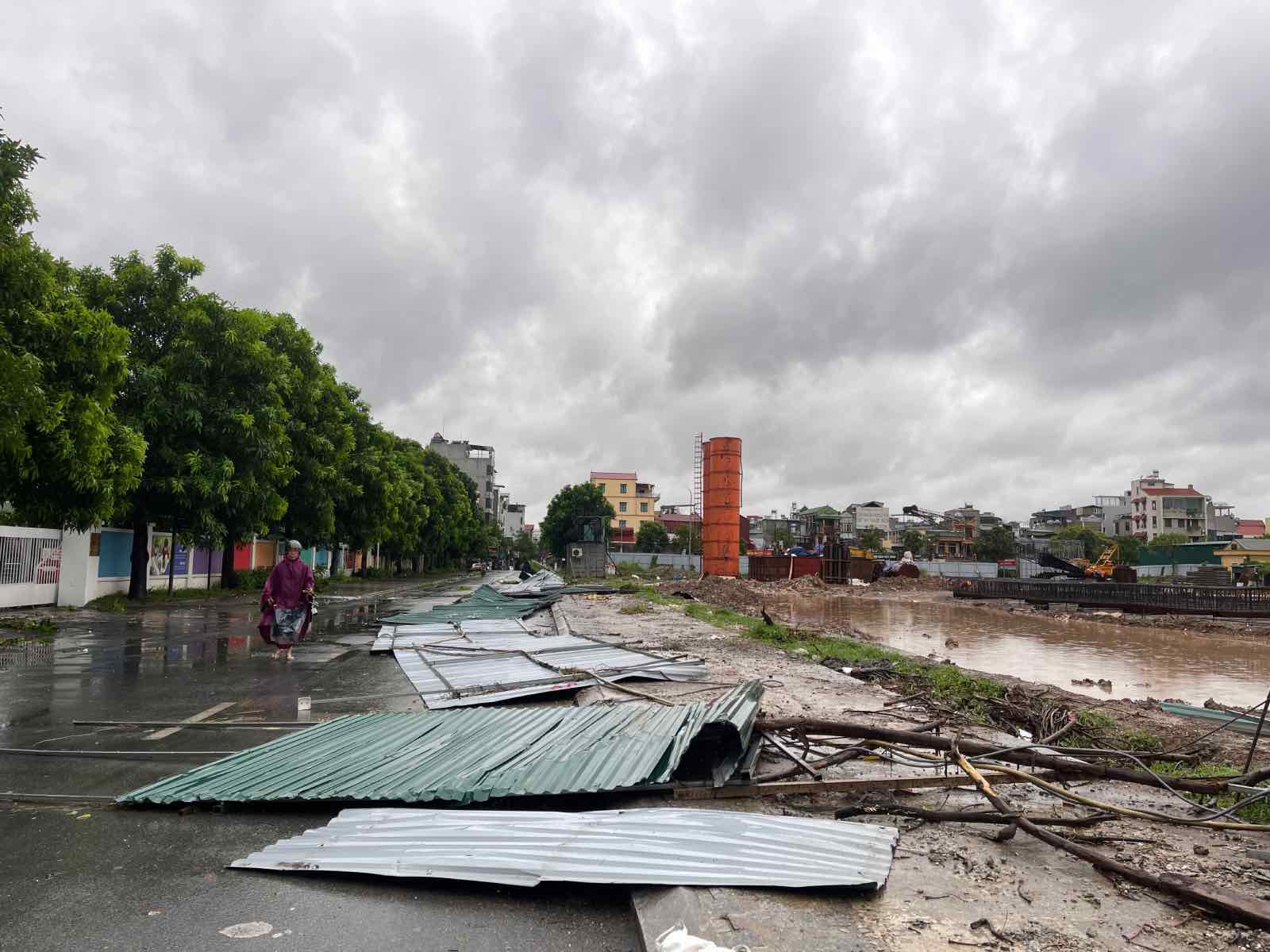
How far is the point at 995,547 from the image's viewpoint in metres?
88.2

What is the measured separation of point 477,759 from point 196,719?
3375 millimetres

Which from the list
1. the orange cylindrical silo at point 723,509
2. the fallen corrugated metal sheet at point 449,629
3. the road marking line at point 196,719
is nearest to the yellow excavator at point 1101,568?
the orange cylindrical silo at point 723,509

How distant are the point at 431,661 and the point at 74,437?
839 cm

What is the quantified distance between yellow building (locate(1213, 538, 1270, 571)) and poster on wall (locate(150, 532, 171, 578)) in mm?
71002

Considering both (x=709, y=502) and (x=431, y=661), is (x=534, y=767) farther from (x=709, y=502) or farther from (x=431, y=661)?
(x=709, y=502)

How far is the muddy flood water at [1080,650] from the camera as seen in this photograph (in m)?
14.4

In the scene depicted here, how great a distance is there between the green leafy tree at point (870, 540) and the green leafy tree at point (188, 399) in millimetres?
69879

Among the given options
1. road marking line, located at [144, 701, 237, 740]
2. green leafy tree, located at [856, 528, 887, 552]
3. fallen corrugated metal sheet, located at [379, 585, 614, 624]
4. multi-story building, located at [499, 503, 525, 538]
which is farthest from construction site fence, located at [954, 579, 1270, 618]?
multi-story building, located at [499, 503, 525, 538]

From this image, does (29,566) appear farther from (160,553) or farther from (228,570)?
(228,570)

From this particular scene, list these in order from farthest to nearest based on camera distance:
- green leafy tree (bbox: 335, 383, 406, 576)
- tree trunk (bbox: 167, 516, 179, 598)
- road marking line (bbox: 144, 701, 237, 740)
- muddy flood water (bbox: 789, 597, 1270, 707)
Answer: green leafy tree (bbox: 335, 383, 406, 576), tree trunk (bbox: 167, 516, 179, 598), muddy flood water (bbox: 789, 597, 1270, 707), road marking line (bbox: 144, 701, 237, 740)

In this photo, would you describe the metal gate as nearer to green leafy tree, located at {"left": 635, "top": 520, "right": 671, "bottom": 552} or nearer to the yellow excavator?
the yellow excavator

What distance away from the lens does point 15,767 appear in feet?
16.4

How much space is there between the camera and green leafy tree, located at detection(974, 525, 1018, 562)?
288 ft

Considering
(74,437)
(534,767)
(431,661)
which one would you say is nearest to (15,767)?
(534,767)
